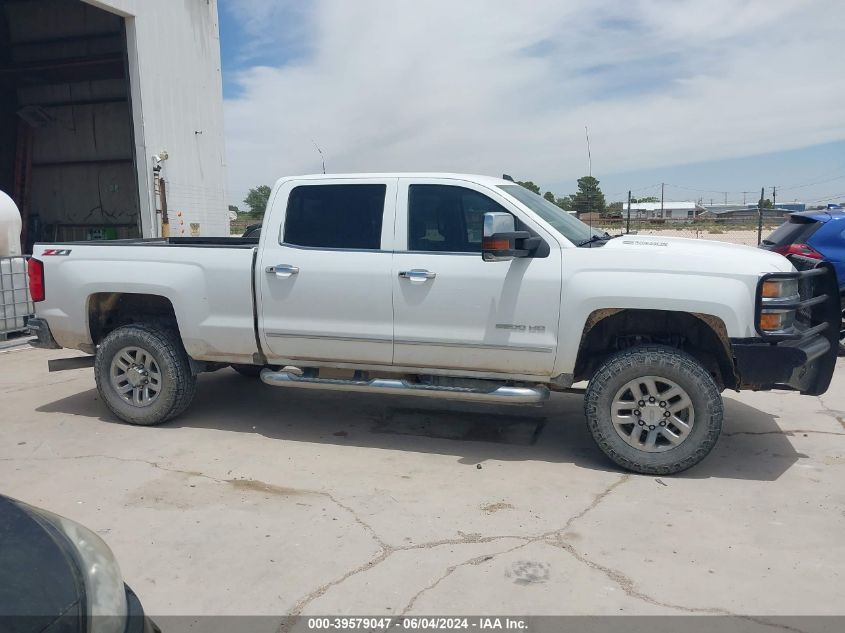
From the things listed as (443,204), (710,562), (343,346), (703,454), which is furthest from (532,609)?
(443,204)

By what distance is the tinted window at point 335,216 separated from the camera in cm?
533

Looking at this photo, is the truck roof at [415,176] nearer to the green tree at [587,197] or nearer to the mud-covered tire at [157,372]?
the mud-covered tire at [157,372]

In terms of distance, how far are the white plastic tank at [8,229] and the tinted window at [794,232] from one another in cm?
1024

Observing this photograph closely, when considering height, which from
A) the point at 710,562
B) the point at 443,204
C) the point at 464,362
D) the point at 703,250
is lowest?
the point at 710,562

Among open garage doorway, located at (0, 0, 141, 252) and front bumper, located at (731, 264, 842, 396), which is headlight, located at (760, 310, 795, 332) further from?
open garage doorway, located at (0, 0, 141, 252)

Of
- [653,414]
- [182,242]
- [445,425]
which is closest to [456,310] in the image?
[445,425]

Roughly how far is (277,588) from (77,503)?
1756mm

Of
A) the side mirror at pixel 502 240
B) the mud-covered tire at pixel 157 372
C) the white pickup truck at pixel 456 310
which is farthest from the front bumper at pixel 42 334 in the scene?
the side mirror at pixel 502 240

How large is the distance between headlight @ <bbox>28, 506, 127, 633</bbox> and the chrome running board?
9.97 ft

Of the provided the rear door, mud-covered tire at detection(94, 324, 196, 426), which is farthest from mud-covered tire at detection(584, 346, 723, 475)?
mud-covered tire at detection(94, 324, 196, 426)

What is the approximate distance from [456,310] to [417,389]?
66 centimetres

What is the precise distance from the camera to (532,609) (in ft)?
10.5

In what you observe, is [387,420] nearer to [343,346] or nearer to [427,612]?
[343,346]

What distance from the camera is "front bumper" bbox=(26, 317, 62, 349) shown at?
607cm
